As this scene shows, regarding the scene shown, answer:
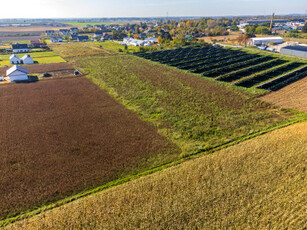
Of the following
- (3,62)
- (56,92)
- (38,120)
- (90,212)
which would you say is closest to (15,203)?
(90,212)

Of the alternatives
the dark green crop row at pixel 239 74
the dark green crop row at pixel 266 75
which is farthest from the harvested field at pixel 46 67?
the dark green crop row at pixel 266 75

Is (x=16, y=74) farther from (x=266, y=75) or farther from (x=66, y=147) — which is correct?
(x=266, y=75)

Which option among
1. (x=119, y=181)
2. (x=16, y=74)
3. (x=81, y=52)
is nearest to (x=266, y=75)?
(x=119, y=181)

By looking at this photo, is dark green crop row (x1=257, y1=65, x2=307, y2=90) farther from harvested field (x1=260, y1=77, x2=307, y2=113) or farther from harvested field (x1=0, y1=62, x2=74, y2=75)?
harvested field (x1=0, y1=62, x2=74, y2=75)

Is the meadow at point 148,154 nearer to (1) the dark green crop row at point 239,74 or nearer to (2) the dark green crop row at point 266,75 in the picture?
(2) the dark green crop row at point 266,75

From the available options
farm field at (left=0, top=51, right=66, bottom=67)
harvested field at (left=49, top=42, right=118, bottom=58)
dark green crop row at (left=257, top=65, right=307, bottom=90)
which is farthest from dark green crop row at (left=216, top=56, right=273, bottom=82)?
farm field at (left=0, top=51, right=66, bottom=67)
